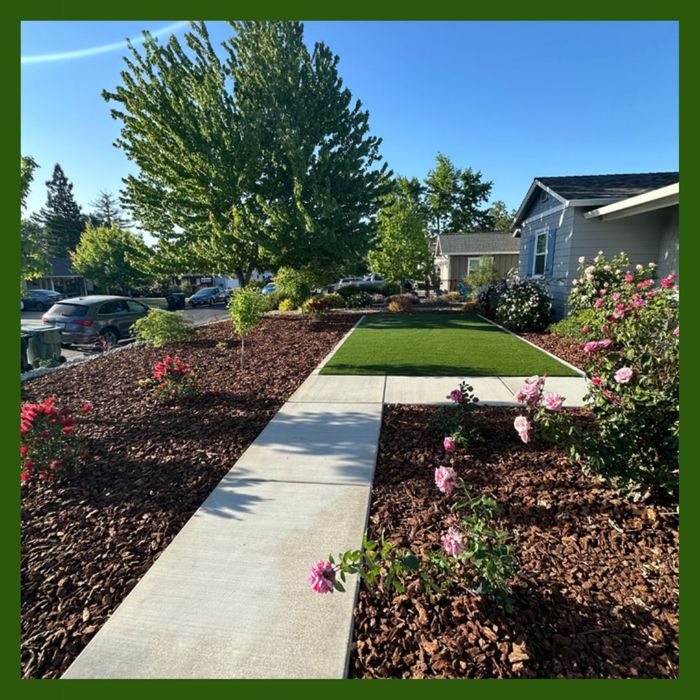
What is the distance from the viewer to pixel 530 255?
1372 cm

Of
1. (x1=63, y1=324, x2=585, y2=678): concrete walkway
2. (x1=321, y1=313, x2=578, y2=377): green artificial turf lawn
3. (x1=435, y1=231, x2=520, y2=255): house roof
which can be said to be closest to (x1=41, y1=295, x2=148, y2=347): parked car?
(x1=321, y1=313, x2=578, y2=377): green artificial turf lawn

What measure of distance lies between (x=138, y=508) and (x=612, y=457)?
3802 millimetres

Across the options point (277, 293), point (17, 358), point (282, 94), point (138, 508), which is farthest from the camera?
point (277, 293)

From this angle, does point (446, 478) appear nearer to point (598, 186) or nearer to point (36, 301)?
point (598, 186)

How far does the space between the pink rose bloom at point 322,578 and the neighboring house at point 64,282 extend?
1840 inches

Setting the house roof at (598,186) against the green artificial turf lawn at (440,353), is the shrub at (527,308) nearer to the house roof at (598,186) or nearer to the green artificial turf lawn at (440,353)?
the green artificial turf lawn at (440,353)

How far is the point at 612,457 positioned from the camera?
289cm

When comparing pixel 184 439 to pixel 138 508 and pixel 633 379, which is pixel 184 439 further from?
pixel 633 379

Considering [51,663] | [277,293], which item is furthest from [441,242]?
[51,663]

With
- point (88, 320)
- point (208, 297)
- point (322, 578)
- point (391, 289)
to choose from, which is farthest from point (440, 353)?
point (208, 297)

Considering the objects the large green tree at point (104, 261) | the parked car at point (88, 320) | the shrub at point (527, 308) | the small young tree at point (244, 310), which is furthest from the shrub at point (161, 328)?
the large green tree at point (104, 261)

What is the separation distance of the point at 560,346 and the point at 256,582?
28.3 feet

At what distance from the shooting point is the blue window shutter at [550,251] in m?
11.6

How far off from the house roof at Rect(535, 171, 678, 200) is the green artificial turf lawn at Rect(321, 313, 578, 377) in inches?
174
